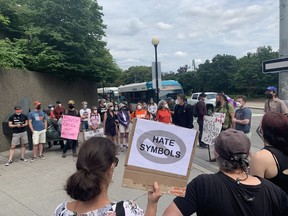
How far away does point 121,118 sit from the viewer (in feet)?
32.3

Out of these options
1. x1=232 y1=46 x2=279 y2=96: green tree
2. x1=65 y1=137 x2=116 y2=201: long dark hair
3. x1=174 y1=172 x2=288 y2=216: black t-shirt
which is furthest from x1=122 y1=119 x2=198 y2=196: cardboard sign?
x1=232 y1=46 x2=279 y2=96: green tree

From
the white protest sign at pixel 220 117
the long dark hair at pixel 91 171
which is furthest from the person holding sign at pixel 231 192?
the white protest sign at pixel 220 117

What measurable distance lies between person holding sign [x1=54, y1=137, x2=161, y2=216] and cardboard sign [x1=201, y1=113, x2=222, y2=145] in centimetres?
618

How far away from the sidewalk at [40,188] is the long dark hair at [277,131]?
9.19 ft

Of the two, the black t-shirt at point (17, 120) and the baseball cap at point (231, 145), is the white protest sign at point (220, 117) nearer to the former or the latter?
the black t-shirt at point (17, 120)

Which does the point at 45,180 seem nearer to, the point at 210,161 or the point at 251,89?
the point at 210,161

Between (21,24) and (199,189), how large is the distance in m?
17.1

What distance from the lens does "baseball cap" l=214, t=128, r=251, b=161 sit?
1945 mm

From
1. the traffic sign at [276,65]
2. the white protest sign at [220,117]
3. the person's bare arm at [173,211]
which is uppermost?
the traffic sign at [276,65]

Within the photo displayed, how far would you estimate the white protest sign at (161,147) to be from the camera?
2.03 metres

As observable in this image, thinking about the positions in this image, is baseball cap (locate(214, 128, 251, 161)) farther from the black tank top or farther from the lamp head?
the lamp head

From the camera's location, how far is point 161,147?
2.06 meters

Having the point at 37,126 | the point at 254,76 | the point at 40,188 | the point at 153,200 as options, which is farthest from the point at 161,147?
the point at 254,76

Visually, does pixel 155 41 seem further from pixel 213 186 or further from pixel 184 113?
pixel 213 186
